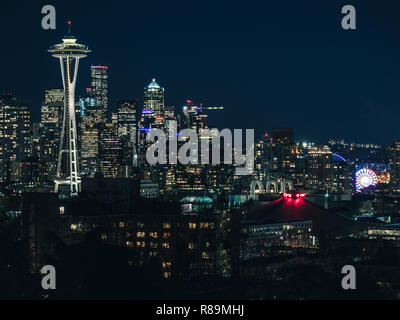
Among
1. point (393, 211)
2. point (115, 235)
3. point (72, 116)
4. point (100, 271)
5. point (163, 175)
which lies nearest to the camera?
point (100, 271)

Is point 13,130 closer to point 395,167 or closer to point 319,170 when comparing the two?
point 319,170

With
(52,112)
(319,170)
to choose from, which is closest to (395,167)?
(319,170)

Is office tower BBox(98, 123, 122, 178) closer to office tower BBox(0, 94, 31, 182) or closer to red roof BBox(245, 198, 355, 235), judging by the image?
office tower BBox(0, 94, 31, 182)

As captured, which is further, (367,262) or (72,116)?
(72,116)

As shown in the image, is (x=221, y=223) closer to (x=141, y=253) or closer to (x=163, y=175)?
(x=141, y=253)

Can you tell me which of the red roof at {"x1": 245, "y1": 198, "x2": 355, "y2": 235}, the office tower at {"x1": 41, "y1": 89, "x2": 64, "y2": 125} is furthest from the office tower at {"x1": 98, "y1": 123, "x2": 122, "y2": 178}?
the red roof at {"x1": 245, "y1": 198, "x2": 355, "y2": 235}
